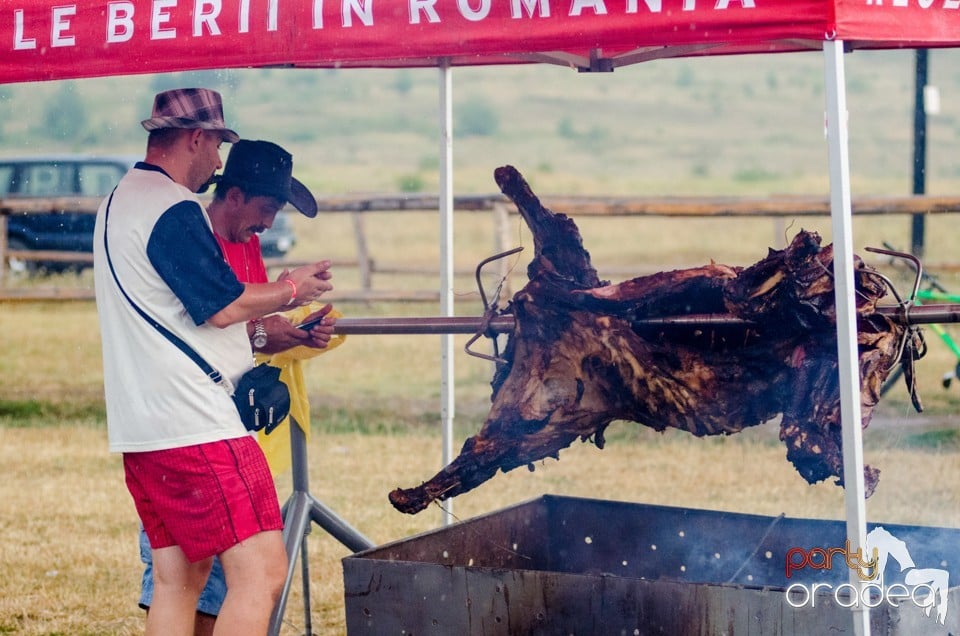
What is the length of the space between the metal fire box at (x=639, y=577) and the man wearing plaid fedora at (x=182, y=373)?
40 centimetres

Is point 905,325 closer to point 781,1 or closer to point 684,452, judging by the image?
point 781,1

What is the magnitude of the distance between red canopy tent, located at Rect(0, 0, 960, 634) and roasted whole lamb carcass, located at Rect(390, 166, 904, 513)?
1.79 ft

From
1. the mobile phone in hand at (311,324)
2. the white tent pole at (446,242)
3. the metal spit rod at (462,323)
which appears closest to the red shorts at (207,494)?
the mobile phone in hand at (311,324)

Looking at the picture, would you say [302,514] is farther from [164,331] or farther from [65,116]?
[65,116]

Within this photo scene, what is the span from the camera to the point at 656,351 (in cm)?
409

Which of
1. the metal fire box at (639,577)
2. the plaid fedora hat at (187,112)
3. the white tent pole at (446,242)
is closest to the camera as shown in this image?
the metal fire box at (639,577)

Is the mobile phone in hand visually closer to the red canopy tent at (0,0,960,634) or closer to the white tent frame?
the red canopy tent at (0,0,960,634)

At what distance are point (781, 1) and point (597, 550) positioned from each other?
2.29 meters

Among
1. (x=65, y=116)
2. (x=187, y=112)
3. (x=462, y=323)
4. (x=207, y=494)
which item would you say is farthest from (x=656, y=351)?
(x=65, y=116)

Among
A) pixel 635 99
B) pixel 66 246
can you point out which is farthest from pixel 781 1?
pixel 635 99

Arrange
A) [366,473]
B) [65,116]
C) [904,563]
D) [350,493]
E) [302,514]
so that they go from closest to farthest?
[904,563]
[302,514]
[350,493]
[366,473]
[65,116]

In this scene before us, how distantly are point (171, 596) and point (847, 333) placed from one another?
2043 millimetres

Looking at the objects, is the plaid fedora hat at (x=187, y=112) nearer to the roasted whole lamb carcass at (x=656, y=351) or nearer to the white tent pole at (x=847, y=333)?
the roasted whole lamb carcass at (x=656, y=351)

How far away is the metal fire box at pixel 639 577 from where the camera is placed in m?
3.36
